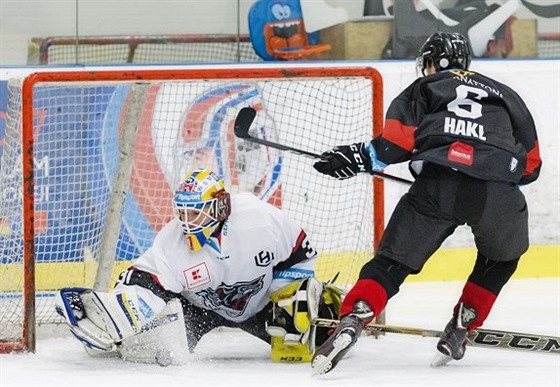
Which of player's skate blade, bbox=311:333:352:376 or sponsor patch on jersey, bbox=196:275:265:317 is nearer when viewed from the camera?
player's skate blade, bbox=311:333:352:376

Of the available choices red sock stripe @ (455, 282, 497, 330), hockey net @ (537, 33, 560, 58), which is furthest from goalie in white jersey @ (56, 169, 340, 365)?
hockey net @ (537, 33, 560, 58)

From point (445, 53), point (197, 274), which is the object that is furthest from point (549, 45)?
point (197, 274)

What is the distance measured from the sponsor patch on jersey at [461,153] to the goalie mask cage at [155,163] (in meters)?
0.90

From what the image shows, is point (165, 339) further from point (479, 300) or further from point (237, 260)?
point (479, 300)

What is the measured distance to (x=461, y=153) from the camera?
3.91 m

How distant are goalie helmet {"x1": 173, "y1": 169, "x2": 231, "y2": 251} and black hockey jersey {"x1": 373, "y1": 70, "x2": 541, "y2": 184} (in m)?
0.51

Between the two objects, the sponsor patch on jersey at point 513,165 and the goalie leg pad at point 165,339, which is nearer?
the sponsor patch on jersey at point 513,165

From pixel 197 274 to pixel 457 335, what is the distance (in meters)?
0.78

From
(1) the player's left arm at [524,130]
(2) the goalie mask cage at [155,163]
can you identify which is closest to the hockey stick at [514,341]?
(1) the player's left arm at [524,130]

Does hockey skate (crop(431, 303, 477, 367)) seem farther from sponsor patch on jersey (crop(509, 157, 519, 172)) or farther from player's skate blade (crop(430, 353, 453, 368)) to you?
sponsor patch on jersey (crop(509, 157, 519, 172))

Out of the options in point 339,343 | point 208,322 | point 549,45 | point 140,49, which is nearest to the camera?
point 339,343

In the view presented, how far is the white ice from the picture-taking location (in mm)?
3902

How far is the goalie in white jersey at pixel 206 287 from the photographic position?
4.14 m

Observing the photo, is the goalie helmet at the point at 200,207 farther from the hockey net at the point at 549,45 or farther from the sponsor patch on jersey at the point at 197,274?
the hockey net at the point at 549,45
